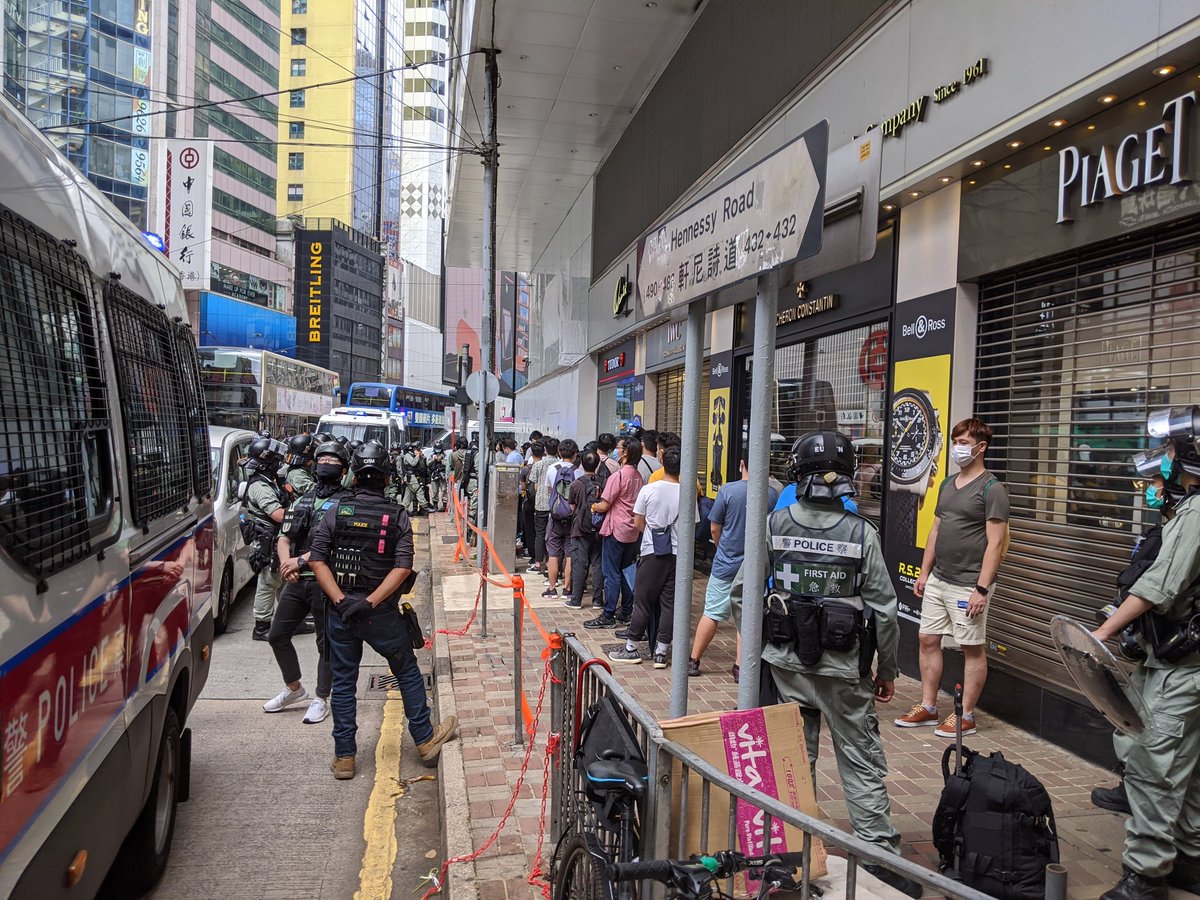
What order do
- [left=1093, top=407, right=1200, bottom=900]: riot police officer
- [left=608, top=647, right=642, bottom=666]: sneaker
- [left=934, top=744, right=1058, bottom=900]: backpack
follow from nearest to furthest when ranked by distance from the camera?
[left=934, top=744, right=1058, bottom=900]: backpack → [left=1093, top=407, right=1200, bottom=900]: riot police officer → [left=608, top=647, right=642, bottom=666]: sneaker

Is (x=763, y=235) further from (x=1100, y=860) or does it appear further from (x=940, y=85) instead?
(x=940, y=85)

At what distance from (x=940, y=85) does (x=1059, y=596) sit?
12.3 ft

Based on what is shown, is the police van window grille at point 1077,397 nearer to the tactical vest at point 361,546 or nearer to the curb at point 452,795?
the curb at point 452,795

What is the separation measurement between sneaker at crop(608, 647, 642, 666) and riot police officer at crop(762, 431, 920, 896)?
3576 millimetres

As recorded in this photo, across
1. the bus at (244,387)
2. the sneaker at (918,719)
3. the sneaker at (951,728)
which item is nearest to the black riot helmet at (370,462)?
the sneaker at (918,719)

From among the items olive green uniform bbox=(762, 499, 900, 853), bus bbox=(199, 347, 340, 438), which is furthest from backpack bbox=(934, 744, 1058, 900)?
bus bbox=(199, 347, 340, 438)

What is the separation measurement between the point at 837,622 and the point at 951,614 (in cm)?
227

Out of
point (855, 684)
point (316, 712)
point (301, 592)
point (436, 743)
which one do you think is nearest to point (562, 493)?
point (301, 592)

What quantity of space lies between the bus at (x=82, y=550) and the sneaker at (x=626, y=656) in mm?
3622

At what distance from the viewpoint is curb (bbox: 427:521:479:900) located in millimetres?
3459

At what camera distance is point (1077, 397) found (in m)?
5.20

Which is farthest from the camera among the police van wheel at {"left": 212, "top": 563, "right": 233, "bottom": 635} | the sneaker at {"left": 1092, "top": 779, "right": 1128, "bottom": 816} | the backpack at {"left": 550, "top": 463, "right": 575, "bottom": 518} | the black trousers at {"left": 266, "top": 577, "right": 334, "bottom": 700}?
the backpack at {"left": 550, "top": 463, "right": 575, "bottom": 518}

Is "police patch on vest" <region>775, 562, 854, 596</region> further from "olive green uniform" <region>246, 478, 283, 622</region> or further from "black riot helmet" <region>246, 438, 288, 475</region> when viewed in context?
"black riot helmet" <region>246, 438, 288, 475</region>

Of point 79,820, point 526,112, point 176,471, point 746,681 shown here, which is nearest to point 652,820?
point 746,681
